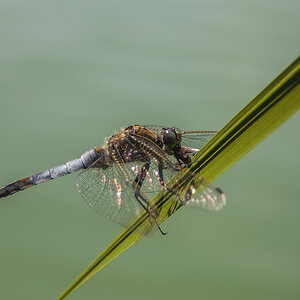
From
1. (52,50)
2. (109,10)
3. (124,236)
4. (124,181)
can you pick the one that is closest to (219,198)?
(124,236)

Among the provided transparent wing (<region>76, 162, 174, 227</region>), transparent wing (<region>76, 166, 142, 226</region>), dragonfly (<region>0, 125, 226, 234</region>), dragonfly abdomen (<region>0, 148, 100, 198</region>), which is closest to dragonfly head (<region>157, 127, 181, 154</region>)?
dragonfly (<region>0, 125, 226, 234</region>)

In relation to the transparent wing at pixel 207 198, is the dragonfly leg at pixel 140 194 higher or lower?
higher

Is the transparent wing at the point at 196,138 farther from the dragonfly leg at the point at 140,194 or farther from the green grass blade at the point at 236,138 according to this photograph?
the green grass blade at the point at 236,138

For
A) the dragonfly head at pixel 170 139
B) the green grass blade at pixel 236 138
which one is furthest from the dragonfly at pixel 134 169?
the green grass blade at pixel 236 138

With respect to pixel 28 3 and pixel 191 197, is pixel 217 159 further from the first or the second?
pixel 28 3

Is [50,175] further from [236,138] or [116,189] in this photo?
[236,138]

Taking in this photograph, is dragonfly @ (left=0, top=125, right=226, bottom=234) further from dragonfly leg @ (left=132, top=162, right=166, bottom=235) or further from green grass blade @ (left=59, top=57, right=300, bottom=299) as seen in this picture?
green grass blade @ (left=59, top=57, right=300, bottom=299)
